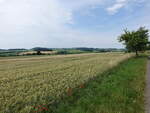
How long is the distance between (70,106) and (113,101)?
178cm

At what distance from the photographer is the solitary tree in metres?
26.2

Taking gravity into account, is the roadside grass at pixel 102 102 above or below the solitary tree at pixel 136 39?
below

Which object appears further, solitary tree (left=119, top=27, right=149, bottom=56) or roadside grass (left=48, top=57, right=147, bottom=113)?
solitary tree (left=119, top=27, right=149, bottom=56)

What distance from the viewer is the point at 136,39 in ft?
85.7

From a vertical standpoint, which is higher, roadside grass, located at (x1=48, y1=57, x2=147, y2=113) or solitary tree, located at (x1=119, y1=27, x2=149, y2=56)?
solitary tree, located at (x1=119, y1=27, x2=149, y2=56)

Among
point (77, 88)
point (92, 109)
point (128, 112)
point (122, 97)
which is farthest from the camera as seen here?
point (77, 88)

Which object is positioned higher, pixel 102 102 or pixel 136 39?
pixel 136 39

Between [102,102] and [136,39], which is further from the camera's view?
[136,39]

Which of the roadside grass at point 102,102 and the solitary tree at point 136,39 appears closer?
the roadside grass at point 102,102

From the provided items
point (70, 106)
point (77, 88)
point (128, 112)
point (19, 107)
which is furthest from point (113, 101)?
point (19, 107)

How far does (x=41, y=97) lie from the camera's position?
5422 mm

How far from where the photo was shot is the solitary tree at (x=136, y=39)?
26.2 metres

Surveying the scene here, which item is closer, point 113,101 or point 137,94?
point 113,101

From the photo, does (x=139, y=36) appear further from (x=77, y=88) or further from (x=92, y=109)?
(x=92, y=109)
